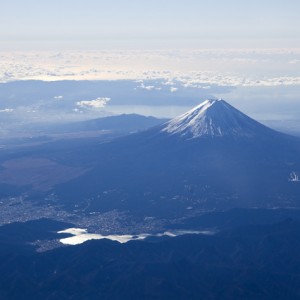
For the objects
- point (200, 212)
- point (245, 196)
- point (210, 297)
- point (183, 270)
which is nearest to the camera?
point (210, 297)

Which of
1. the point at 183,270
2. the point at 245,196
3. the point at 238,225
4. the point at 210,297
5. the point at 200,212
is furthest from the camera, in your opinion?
the point at 245,196

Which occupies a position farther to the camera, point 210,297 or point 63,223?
point 63,223

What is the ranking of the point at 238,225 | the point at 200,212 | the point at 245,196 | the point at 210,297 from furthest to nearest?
the point at 245,196 < the point at 200,212 < the point at 238,225 < the point at 210,297

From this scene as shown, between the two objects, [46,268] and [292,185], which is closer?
[46,268]

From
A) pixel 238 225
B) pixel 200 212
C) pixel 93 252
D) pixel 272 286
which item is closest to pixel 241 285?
pixel 272 286

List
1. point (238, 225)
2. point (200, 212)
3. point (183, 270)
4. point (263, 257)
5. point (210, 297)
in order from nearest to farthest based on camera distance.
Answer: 1. point (210, 297)
2. point (183, 270)
3. point (263, 257)
4. point (238, 225)
5. point (200, 212)

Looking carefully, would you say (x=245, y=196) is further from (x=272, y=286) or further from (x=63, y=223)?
(x=272, y=286)

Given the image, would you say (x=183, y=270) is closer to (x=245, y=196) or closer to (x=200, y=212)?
(x=200, y=212)

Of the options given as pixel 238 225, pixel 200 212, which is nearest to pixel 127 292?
pixel 238 225
